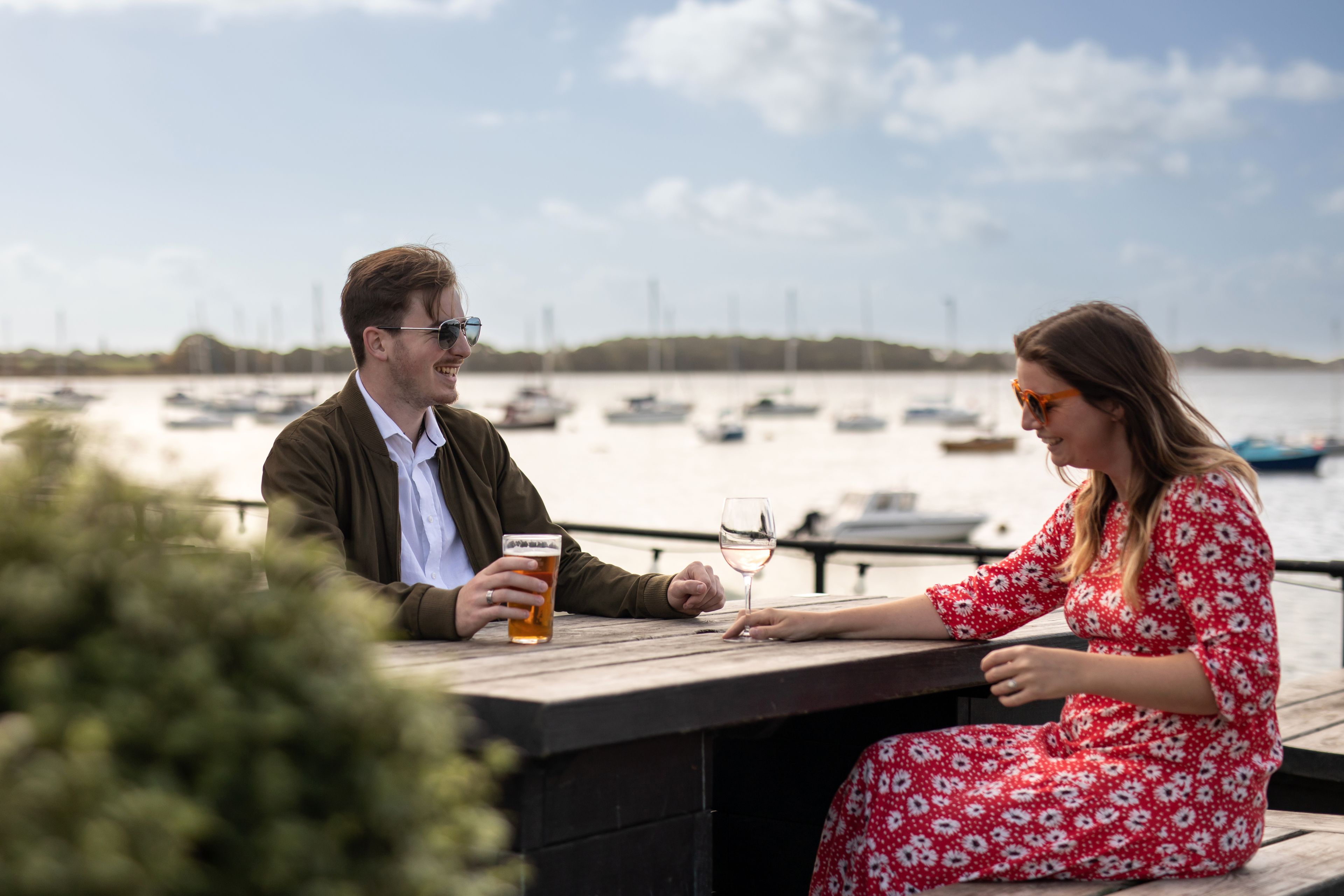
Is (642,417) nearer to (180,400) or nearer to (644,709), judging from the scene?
(180,400)

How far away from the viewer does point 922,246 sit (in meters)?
109

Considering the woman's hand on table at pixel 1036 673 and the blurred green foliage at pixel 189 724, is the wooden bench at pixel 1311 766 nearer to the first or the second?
the woman's hand on table at pixel 1036 673

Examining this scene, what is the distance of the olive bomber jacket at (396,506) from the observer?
286 centimetres

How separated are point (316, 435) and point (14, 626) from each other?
1.98 m

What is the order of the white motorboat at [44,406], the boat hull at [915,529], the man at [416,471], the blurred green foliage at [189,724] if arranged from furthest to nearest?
the boat hull at [915,529], the man at [416,471], the white motorboat at [44,406], the blurred green foliage at [189,724]

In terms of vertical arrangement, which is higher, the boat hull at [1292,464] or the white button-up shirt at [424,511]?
the white button-up shirt at [424,511]

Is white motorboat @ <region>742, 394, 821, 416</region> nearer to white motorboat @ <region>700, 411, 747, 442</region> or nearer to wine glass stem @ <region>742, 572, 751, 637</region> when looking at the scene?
white motorboat @ <region>700, 411, 747, 442</region>

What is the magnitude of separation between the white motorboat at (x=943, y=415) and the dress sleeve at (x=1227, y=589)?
107 meters

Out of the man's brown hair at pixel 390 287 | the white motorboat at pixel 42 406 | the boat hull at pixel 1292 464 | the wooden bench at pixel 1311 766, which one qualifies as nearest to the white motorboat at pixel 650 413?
the boat hull at pixel 1292 464

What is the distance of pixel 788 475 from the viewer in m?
68.5

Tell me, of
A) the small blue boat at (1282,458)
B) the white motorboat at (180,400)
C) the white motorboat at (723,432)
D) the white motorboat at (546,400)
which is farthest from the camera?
the white motorboat at (180,400)

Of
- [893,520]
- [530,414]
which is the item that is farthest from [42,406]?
[530,414]

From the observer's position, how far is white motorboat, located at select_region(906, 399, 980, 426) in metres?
108

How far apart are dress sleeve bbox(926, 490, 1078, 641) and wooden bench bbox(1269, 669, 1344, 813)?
142 centimetres
